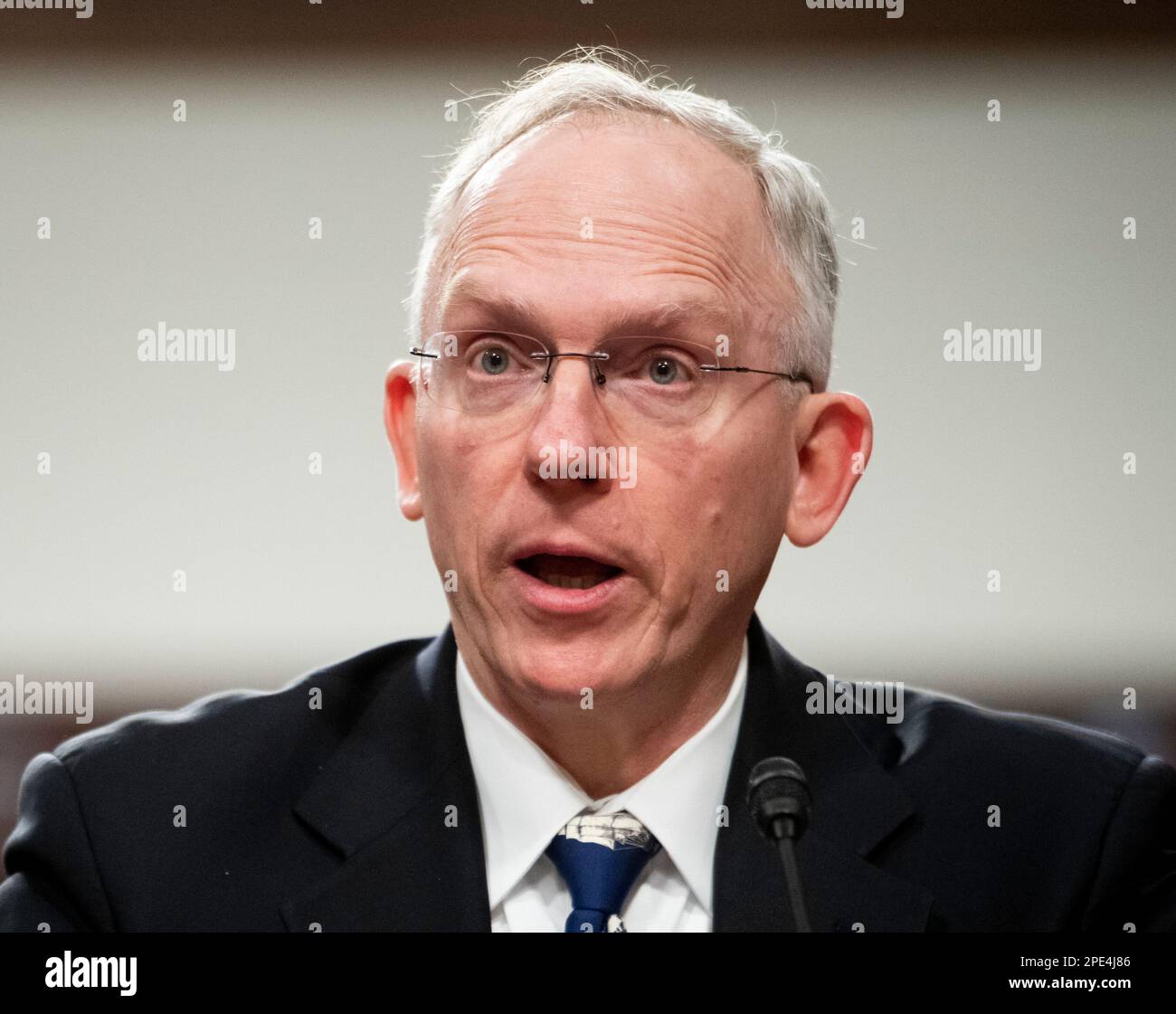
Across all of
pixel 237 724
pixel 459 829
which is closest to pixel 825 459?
pixel 459 829

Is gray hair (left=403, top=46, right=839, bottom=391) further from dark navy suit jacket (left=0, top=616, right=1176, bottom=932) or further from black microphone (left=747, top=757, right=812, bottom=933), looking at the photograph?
black microphone (left=747, top=757, right=812, bottom=933)

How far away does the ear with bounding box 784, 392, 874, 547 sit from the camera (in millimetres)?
2211

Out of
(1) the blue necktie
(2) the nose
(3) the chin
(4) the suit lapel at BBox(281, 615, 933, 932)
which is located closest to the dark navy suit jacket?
(4) the suit lapel at BBox(281, 615, 933, 932)

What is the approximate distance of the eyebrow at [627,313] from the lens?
6.55 feet

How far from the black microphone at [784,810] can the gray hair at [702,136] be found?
2.26 feet

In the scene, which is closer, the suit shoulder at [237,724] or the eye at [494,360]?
the eye at [494,360]

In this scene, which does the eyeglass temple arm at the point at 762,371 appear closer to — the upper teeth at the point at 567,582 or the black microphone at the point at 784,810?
the upper teeth at the point at 567,582

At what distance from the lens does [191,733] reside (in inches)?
85.9

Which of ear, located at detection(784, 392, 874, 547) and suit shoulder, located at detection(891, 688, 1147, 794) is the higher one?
ear, located at detection(784, 392, 874, 547)

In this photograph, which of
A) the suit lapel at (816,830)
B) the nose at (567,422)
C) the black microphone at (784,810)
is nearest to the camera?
the black microphone at (784,810)

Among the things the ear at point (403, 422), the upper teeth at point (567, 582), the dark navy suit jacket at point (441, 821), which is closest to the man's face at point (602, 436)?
the upper teeth at point (567, 582)

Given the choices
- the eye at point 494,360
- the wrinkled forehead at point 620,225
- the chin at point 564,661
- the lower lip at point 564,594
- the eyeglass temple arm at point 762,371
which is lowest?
the chin at point 564,661

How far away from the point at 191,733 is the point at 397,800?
0.36 m
